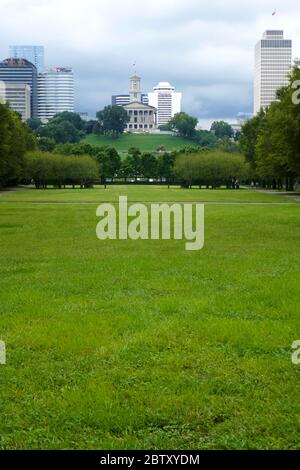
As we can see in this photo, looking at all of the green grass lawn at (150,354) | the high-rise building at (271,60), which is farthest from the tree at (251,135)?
the green grass lawn at (150,354)

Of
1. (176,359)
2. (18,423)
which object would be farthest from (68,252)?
(18,423)

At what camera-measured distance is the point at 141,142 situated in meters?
190

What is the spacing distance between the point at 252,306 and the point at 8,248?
32.8ft

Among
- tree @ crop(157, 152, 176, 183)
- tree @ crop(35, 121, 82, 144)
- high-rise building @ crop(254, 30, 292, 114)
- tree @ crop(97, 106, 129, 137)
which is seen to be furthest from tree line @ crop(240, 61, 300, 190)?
tree @ crop(97, 106, 129, 137)

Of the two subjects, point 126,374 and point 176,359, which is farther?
point 176,359

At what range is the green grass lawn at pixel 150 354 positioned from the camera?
5.36m

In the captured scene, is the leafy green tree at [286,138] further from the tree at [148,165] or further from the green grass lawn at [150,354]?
the tree at [148,165]

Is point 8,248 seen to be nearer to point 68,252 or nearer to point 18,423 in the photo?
point 68,252

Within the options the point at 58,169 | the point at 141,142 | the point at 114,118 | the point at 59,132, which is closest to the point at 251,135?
the point at 58,169

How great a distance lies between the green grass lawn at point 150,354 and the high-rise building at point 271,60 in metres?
109

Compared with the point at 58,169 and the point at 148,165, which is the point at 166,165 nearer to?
the point at 148,165
